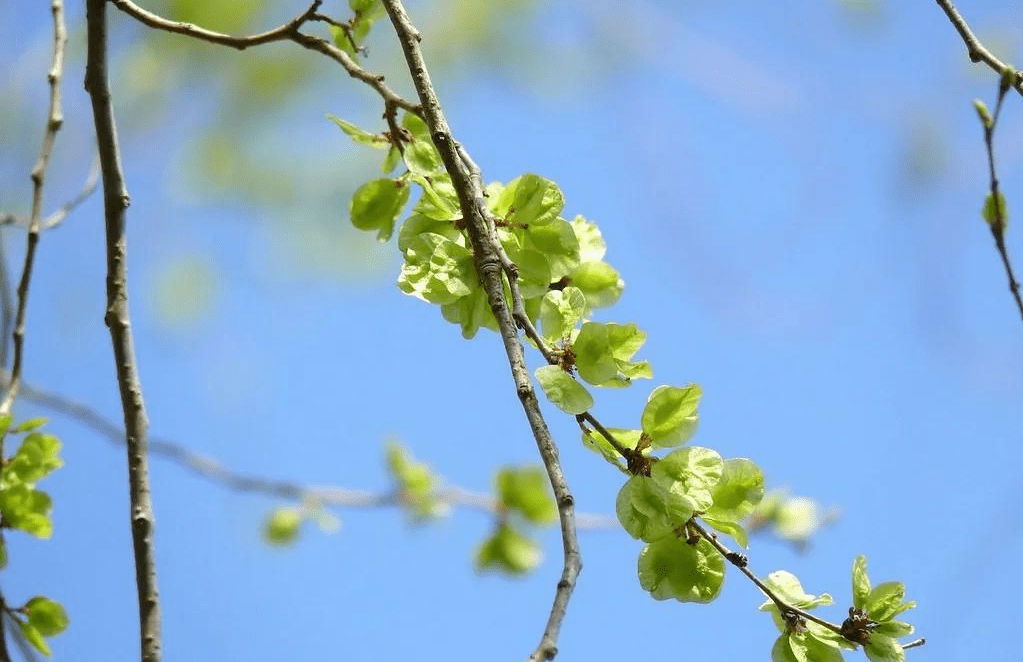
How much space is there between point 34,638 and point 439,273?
608 millimetres

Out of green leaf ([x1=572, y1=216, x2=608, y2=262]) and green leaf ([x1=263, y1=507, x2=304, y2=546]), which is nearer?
green leaf ([x1=572, y1=216, x2=608, y2=262])

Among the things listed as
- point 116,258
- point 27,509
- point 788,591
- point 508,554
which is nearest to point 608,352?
point 788,591

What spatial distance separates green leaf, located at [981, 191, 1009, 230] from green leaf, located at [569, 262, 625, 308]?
386mm

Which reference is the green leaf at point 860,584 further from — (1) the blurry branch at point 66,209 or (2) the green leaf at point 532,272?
(1) the blurry branch at point 66,209

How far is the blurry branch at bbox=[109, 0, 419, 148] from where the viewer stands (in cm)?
83

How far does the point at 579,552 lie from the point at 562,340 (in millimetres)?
203

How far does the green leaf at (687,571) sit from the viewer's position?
700mm

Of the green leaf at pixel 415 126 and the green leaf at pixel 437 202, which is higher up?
the green leaf at pixel 415 126

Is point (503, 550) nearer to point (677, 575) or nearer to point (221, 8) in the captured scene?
point (677, 575)

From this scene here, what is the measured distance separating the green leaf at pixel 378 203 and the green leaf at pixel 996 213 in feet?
1.84

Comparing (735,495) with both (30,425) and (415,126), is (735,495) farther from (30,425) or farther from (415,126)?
(30,425)

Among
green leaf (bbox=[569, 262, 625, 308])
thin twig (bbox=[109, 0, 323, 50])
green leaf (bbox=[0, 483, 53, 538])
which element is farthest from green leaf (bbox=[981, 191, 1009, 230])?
green leaf (bbox=[0, 483, 53, 538])

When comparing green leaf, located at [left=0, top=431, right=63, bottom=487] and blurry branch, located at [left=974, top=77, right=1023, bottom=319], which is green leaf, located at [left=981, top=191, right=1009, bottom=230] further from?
green leaf, located at [left=0, top=431, right=63, bottom=487]

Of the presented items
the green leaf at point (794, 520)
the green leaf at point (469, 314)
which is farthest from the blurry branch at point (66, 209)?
the green leaf at point (794, 520)
